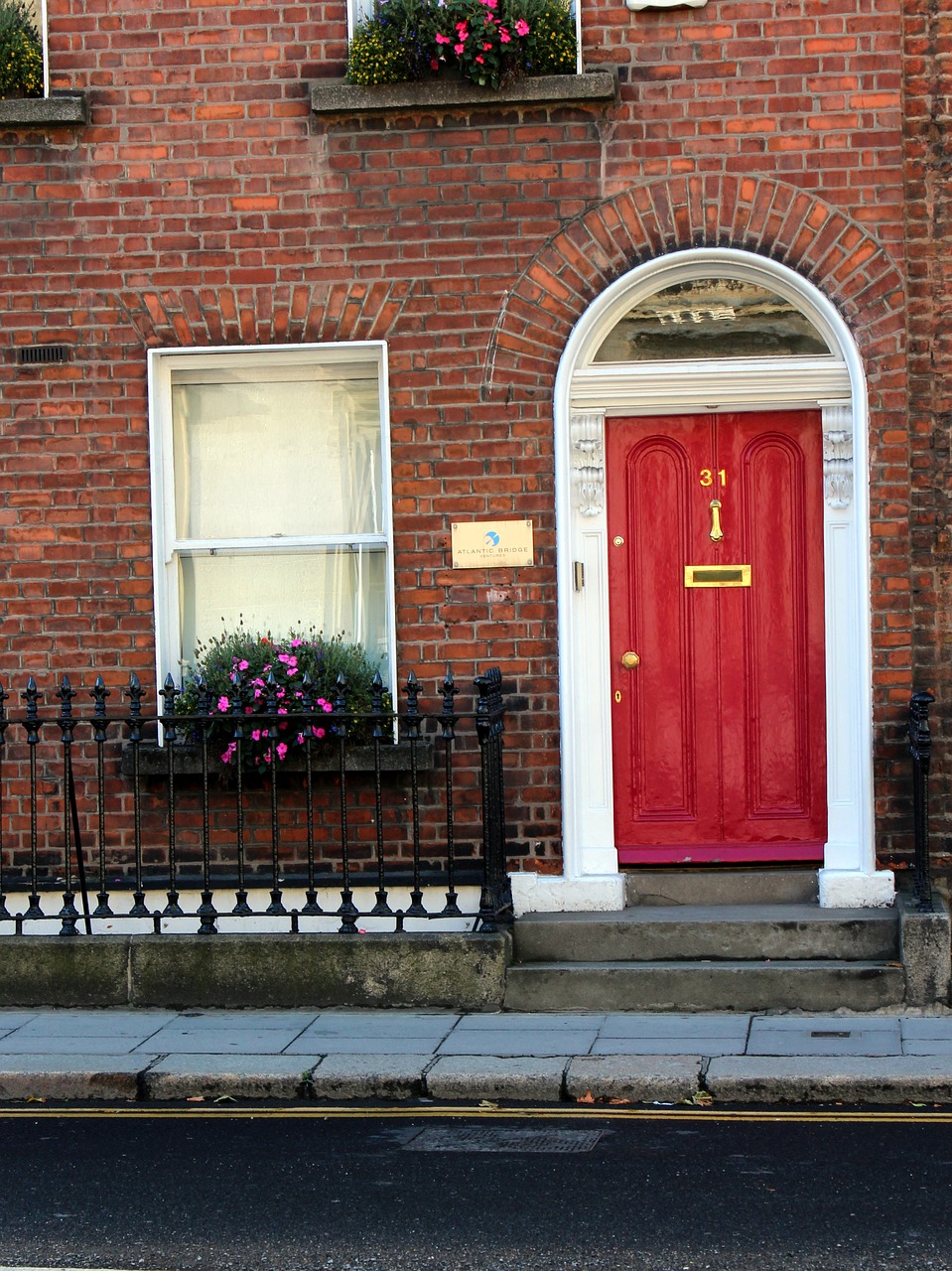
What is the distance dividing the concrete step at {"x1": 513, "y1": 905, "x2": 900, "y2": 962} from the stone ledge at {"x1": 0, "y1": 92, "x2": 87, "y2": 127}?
479 centimetres

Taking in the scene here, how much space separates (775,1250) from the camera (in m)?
4.72

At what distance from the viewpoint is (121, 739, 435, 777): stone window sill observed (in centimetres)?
834

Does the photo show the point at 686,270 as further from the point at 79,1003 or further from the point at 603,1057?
the point at 79,1003

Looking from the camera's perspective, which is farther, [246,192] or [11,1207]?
[246,192]

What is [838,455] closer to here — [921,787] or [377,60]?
[921,787]

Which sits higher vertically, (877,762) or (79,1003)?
(877,762)

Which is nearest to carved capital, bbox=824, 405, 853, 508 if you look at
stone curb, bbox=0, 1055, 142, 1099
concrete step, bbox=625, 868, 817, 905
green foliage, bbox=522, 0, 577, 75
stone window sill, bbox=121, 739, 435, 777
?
concrete step, bbox=625, 868, 817, 905

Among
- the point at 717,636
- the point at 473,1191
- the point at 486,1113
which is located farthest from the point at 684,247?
the point at 473,1191

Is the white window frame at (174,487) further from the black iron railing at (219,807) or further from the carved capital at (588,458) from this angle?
the carved capital at (588,458)

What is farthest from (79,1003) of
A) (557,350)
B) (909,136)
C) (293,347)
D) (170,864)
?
(909,136)

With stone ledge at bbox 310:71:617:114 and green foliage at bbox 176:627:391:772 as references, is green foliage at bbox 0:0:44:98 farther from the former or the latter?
green foliage at bbox 176:627:391:772

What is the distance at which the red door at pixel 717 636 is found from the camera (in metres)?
8.55

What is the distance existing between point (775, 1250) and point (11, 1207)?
2.44 m

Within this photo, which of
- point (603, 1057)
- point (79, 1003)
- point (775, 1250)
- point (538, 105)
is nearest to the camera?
point (775, 1250)
